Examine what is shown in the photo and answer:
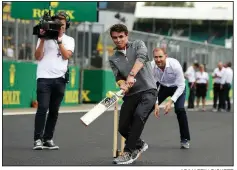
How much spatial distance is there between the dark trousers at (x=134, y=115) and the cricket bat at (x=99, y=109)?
0.41 meters

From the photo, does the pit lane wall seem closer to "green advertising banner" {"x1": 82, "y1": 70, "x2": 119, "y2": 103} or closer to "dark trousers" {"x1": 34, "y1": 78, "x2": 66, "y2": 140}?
"green advertising banner" {"x1": 82, "y1": 70, "x2": 119, "y2": 103}

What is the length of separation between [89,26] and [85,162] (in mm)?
16975

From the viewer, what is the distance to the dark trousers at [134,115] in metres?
9.12

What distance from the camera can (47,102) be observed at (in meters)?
A: 10.8

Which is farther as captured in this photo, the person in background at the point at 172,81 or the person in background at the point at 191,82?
the person in background at the point at 191,82

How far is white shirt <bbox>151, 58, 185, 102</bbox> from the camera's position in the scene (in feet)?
38.3

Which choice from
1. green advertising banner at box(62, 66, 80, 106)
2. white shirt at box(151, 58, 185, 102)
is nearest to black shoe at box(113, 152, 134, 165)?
white shirt at box(151, 58, 185, 102)

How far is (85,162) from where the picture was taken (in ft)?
30.7

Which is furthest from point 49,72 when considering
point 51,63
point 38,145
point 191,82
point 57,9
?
point 191,82

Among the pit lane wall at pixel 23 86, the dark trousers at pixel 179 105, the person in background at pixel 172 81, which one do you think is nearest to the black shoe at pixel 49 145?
Result: the person in background at pixel 172 81

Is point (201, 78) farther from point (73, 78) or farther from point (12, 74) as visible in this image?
point (12, 74)

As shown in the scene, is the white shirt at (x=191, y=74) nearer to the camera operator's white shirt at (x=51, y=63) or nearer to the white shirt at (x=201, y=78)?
the white shirt at (x=201, y=78)

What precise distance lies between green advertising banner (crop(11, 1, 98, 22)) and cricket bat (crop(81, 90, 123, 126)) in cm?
1348

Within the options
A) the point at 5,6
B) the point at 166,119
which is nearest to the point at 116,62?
the point at 166,119
